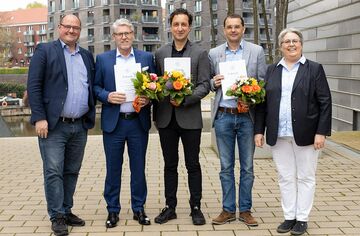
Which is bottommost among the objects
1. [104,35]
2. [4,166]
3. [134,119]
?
[4,166]

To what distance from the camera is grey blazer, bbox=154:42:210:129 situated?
504cm

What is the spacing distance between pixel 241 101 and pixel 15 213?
290 cm

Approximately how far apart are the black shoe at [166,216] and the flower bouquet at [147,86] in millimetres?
1198

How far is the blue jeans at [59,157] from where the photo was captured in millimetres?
4973

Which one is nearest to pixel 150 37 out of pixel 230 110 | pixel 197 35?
pixel 197 35

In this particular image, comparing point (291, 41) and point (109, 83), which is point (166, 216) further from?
point (291, 41)

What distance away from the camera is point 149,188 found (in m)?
6.96

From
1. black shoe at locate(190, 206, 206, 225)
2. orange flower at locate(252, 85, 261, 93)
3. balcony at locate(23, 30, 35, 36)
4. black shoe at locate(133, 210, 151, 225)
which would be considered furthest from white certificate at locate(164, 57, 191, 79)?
balcony at locate(23, 30, 35, 36)

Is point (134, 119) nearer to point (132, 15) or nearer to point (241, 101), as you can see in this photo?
point (241, 101)

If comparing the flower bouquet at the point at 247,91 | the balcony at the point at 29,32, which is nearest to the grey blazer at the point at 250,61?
the flower bouquet at the point at 247,91

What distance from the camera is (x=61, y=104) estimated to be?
4.88 m

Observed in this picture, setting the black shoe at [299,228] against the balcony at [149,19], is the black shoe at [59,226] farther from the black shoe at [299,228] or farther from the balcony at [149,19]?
the balcony at [149,19]

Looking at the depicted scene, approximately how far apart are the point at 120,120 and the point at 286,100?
1665 mm

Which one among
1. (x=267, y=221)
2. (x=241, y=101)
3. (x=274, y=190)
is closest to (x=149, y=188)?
(x=274, y=190)
